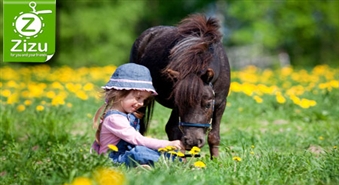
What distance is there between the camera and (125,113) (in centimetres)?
499

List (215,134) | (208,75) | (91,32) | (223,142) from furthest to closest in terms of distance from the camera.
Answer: (91,32), (223,142), (215,134), (208,75)

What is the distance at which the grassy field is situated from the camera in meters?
3.66

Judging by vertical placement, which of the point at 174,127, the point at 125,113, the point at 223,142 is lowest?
the point at 223,142

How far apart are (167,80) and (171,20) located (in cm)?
2731

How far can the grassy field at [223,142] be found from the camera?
3.66 m

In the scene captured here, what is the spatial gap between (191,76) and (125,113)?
724 millimetres

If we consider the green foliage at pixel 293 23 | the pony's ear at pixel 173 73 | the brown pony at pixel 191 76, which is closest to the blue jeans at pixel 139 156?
the brown pony at pixel 191 76

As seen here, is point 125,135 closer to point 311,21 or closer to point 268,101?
point 268,101

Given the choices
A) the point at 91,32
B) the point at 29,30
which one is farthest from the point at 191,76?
the point at 91,32

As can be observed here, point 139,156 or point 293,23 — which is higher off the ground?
point 293,23

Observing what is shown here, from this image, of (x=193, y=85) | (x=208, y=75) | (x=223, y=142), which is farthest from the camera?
(x=223, y=142)

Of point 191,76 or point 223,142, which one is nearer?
point 191,76

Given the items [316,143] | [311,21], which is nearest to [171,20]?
[311,21]

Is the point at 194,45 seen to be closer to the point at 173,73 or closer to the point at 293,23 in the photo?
the point at 173,73
